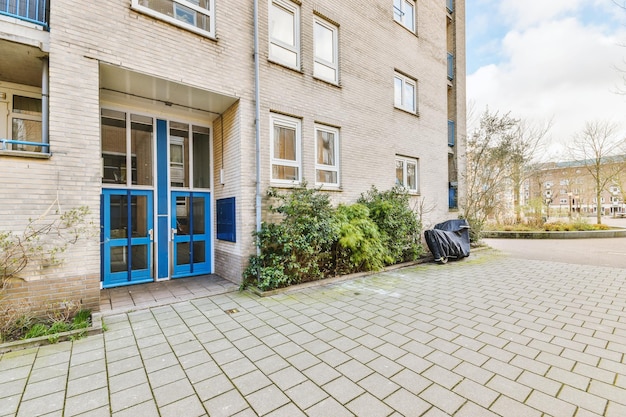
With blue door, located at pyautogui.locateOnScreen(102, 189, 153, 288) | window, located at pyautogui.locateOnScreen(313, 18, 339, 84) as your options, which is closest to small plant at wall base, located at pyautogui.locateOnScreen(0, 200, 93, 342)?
blue door, located at pyautogui.locateOnScreen(102, 189, 153, 288)

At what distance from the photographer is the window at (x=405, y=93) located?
33.0ft

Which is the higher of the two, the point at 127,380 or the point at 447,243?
the point at 447,243

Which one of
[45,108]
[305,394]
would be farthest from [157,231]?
[305,394]

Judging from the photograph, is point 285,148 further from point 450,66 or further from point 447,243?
point 450,66

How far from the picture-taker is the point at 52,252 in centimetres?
412

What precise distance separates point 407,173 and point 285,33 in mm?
6116

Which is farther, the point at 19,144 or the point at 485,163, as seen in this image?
the point at 485,163

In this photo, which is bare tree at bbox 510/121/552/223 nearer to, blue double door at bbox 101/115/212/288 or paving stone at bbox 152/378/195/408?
blue double door at bbox 101/115/212/288

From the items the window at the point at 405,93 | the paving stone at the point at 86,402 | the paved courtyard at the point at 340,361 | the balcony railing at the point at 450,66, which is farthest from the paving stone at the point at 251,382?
the balcony railing at the point at 450,66

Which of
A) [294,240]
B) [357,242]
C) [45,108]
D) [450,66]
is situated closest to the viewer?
[45,108]

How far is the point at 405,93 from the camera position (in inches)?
409

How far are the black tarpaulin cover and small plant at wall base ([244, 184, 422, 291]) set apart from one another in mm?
1270

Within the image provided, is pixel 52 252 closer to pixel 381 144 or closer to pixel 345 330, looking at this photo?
pixel 345 330

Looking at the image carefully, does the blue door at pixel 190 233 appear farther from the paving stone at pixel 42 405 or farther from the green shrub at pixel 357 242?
the paving stone at pixel 42 405
